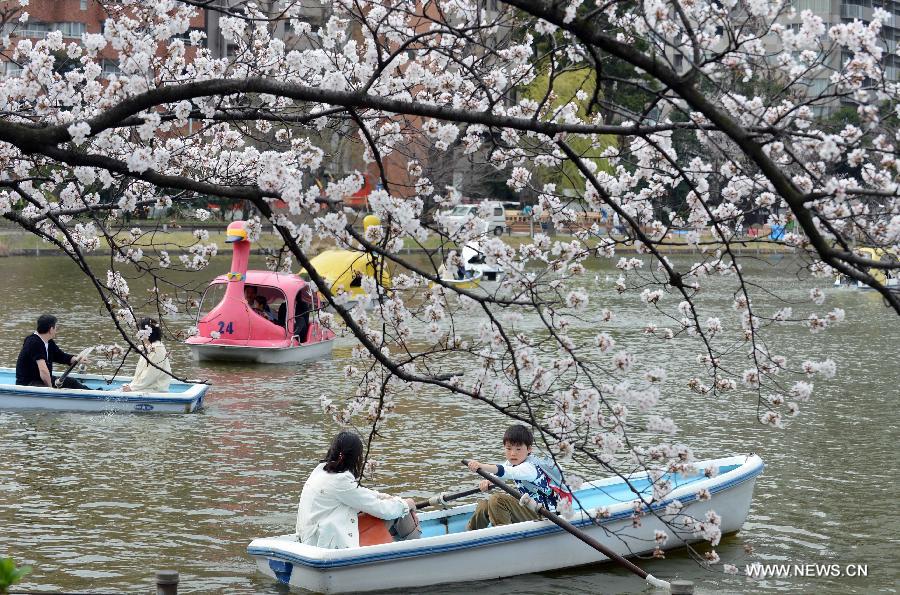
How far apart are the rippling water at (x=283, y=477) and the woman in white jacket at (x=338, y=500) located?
2.36 ft

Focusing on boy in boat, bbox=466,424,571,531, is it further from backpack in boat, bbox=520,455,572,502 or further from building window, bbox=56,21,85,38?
building window, bbox=56,21,85,38

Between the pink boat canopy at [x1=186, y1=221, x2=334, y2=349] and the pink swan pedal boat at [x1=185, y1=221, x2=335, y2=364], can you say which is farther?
the pink boat canopy at [x1=186, y1=221, x2=334, y2=349]

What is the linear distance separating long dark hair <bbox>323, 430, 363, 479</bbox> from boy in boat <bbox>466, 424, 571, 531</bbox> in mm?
894

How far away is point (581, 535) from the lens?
8.42 m

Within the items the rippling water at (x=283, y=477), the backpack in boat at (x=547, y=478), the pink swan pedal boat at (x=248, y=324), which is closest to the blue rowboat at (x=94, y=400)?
the rippling water at (x=283, y=477)

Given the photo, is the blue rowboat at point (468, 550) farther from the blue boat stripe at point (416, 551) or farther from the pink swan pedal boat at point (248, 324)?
the pink swan pedal boat at point (248, 324)

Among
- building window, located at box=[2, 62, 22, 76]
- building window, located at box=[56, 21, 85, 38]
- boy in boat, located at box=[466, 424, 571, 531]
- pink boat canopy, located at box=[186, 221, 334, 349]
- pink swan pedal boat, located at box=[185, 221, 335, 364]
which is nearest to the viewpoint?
boy in boat, located at box=[466, 424, 571, 531]

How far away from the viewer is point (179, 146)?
Result: 9875 millimetres

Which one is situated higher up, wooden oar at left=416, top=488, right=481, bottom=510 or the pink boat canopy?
the pink boat canopy

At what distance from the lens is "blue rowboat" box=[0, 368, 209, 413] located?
49.8 feet

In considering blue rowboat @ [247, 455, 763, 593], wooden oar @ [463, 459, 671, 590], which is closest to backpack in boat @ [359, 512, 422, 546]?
blue rowboat @ [247, 455, 763, 593]

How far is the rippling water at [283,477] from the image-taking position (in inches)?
386

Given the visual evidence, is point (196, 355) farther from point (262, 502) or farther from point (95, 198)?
point (95, 198)

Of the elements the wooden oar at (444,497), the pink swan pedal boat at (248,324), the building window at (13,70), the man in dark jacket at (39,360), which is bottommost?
the wooden oar at (444,497)
